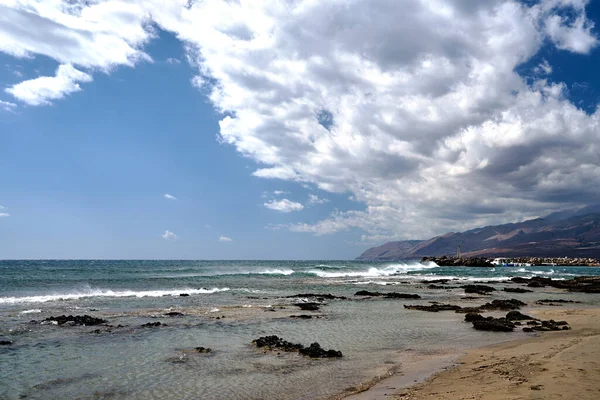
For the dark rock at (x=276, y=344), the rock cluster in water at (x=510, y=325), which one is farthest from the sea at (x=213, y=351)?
the rock cluster in water at (x=510, y=325)

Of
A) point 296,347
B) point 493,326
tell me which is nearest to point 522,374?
point 296,347

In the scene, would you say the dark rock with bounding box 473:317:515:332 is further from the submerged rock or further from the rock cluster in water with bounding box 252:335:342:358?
the submerged rock

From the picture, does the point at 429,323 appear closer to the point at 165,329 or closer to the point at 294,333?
the point at 294,333

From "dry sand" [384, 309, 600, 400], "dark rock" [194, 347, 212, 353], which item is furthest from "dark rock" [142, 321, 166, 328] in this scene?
"dry sand" [384, 309, 600, 400]

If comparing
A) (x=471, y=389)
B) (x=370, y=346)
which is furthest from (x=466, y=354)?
(x=471, y=389)

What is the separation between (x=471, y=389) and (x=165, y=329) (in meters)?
13.3

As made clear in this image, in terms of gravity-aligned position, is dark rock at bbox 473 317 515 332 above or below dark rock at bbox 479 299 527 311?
above

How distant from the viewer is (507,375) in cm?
982

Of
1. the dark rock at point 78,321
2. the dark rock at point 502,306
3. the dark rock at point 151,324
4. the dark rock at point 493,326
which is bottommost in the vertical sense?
the dark rock at point 502,306

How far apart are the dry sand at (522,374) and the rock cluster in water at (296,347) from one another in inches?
122

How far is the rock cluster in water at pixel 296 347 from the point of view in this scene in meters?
13.1

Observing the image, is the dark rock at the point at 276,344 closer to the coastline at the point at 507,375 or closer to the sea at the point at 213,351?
the sea at the point at 213,351

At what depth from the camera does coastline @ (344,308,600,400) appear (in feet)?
27.1

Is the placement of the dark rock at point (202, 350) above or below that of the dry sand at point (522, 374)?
below
